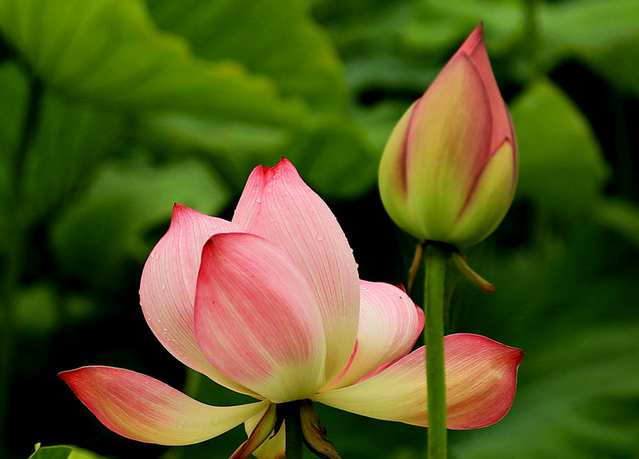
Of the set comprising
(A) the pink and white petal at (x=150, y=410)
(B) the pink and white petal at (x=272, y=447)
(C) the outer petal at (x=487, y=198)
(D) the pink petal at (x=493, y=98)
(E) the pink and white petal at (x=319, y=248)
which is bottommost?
(B) the pink and white petal at (x=272, y=447)

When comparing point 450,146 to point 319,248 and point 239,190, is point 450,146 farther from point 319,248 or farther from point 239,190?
point 239,190

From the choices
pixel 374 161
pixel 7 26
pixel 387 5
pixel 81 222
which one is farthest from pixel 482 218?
pixel 387 5

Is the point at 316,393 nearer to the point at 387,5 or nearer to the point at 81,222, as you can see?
the point at 81,222

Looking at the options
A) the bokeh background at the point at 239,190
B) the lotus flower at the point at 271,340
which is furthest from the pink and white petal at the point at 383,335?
the bokeh background at the point at 239,190

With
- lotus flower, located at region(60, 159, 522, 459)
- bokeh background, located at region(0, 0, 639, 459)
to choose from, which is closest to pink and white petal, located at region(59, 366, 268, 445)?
lotus flower, located at region(60, 159, 522, 459)

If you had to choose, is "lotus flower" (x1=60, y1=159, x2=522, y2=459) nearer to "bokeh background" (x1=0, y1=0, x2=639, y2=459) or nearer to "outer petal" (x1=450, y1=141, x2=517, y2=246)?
"outer petal" (x1=450, y1=141, x2=517, y2=246)

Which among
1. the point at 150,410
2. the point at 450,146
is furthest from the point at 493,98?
the point at 150,410

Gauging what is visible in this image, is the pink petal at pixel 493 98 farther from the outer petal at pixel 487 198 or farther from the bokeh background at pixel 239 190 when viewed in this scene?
the bokeh background at pixel 239 190
